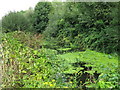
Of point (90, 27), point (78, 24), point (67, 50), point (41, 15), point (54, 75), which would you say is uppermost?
point (41, 15)

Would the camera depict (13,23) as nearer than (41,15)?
Yes

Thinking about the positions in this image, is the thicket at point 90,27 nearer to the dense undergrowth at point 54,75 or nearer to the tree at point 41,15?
the dense undergrowth at point 54,75

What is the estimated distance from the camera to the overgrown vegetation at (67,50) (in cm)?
396

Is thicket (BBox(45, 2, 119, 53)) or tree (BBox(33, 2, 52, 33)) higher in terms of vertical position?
tree (BBox(33, 2, 52, 33))

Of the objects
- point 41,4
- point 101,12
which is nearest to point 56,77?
point 101,12

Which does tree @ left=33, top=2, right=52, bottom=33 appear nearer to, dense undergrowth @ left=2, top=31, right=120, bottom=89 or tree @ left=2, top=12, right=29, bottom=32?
tree @ left=2, top=12, right=29, bottom=32

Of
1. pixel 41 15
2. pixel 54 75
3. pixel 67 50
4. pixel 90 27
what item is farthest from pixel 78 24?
pixel 41 15

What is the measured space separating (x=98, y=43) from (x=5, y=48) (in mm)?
3654

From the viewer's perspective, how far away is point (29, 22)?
13297 millimetres

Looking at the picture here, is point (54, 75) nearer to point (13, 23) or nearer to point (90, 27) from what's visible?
point (90, 27)

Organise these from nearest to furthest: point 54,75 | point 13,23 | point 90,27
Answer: point 54,75
point 90,27
point 13,23

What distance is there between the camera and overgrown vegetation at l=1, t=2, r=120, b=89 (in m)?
3.96

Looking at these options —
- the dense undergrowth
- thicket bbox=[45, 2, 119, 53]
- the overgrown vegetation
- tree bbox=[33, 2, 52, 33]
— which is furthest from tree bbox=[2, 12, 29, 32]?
the dense undergrowth

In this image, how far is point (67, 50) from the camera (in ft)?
26.9
